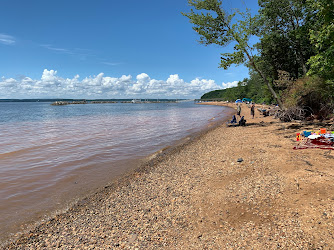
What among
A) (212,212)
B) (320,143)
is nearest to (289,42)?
(320,143)

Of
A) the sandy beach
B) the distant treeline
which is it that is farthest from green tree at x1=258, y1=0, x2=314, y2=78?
the sandy beach

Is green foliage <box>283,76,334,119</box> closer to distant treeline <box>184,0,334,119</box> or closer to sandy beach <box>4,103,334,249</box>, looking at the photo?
distant treeline <box>184,0,334,119</box>

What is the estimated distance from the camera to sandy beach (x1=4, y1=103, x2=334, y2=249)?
13.7ft

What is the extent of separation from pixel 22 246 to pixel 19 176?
6.09m

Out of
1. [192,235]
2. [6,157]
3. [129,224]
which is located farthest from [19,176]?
[192,235]

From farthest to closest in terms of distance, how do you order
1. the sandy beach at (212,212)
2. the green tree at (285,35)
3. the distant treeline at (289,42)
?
the green tree at (285,35)
the distant treeline at (289,42)
the sandy beach at (212,212)

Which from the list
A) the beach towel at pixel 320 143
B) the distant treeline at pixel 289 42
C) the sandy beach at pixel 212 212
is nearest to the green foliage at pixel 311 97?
the distant treeline at pixel 289 42

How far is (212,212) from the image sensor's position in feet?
17.7

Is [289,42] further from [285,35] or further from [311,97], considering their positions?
[311,97]

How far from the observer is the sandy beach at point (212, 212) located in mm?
4188

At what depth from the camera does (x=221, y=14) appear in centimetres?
1870

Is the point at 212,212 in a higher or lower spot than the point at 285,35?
lower

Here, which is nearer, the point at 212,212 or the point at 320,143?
the point at 212,212

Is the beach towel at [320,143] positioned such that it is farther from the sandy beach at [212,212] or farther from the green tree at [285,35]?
the green tree at [285,35]
